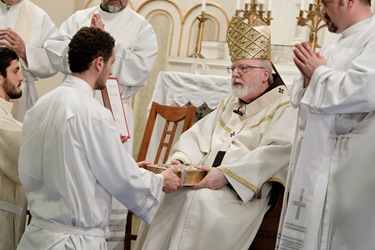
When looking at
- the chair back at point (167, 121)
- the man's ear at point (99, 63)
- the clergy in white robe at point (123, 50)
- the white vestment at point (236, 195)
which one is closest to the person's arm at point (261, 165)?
the white vestment at point (236, 195)

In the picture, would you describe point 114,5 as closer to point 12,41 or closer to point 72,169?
point 12,41

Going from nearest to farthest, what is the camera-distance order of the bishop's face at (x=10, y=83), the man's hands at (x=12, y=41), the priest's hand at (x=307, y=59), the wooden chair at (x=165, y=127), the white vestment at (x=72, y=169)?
1. the white vestment at (x=72, y=169)
2. the priest's hand at (x=307, y=59)
3. the bishop's face at (x=10, y=83)
4. the wooden chair at (x=165, y=127)
5. the man's hands at (x=12, y=41)

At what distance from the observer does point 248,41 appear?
425 centimetres

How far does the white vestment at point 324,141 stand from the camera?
3.04 m

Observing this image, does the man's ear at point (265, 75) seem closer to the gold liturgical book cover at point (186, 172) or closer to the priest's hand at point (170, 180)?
the gold liturgical book cover at point (186, 172)

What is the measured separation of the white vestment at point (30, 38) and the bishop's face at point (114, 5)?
552 millimetres

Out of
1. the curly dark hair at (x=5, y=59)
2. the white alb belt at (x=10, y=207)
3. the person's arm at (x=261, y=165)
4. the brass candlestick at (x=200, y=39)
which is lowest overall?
the white alb belt at (x=10, y=207)

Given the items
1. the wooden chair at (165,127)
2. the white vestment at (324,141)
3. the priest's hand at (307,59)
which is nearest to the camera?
the white vestment at (324,141)

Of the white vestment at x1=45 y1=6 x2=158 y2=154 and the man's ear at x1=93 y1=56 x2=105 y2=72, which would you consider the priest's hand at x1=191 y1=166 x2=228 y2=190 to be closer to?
the man's ear at x1=93 y1=56 x2=105 y2=72

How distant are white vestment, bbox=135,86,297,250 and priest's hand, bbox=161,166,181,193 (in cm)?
24

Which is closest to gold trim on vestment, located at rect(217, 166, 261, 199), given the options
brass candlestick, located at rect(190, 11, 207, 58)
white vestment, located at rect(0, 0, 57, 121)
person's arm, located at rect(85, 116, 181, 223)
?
person's arm, located at rect(85, 116, 181, 223)

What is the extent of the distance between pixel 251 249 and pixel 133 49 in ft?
7.20

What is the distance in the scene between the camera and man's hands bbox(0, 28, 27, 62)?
195 inches

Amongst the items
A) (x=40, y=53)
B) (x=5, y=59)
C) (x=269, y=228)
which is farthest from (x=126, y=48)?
(x=269, y=228)
